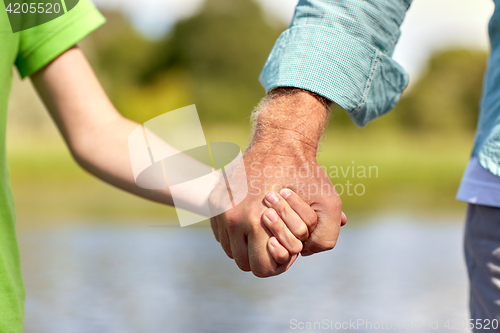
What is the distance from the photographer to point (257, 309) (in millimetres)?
4438

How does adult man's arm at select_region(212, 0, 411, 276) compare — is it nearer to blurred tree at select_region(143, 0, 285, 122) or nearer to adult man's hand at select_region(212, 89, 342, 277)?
adult man's hand at select_region(212, 89, 342, 277)

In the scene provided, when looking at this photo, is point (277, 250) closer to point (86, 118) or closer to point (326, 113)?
point (326, 113)

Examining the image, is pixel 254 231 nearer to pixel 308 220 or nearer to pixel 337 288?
pixel 308 220

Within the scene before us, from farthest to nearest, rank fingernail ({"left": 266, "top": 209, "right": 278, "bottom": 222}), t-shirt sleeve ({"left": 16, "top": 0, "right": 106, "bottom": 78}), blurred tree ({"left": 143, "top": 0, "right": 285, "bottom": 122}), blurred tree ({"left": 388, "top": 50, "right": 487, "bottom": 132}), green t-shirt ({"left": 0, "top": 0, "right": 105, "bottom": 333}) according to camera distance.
Result: blurred tree ({"left": 143, "top": 0, "right": 285, "bottom": 122}), blurred tree ({"left": 388, "top": 50, "right": 487, "bottom": 132}), fingernail ({"left": 266, "top": 209, "right": 278, "bottom": 222}), t-shirt sleeve ({"left": 16, "top": 0, "right": 106, "bottom": 78}), green t-shirt ({"left": 0, "top": 0, "right": 105, "bottom": 333})

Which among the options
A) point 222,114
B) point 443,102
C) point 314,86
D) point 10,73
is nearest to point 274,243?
point 314,86

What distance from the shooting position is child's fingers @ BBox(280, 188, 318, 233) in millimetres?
1503

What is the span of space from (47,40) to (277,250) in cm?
85

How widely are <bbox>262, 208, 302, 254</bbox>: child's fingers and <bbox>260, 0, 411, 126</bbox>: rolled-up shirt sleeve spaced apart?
390mm

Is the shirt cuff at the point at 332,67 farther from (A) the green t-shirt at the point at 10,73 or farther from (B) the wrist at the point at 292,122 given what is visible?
(A) the green t-shirt at the point at 10,73

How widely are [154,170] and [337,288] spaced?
3.99 meters

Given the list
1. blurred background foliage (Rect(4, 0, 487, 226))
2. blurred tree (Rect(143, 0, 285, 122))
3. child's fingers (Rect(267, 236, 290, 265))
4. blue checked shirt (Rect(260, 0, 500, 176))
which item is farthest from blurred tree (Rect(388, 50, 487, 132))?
child's fingers (Rect(267, 236, 290, 265))

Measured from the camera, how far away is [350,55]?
5.22 feet

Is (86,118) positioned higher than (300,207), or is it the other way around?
(86,118)

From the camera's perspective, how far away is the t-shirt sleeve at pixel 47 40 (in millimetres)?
1320
